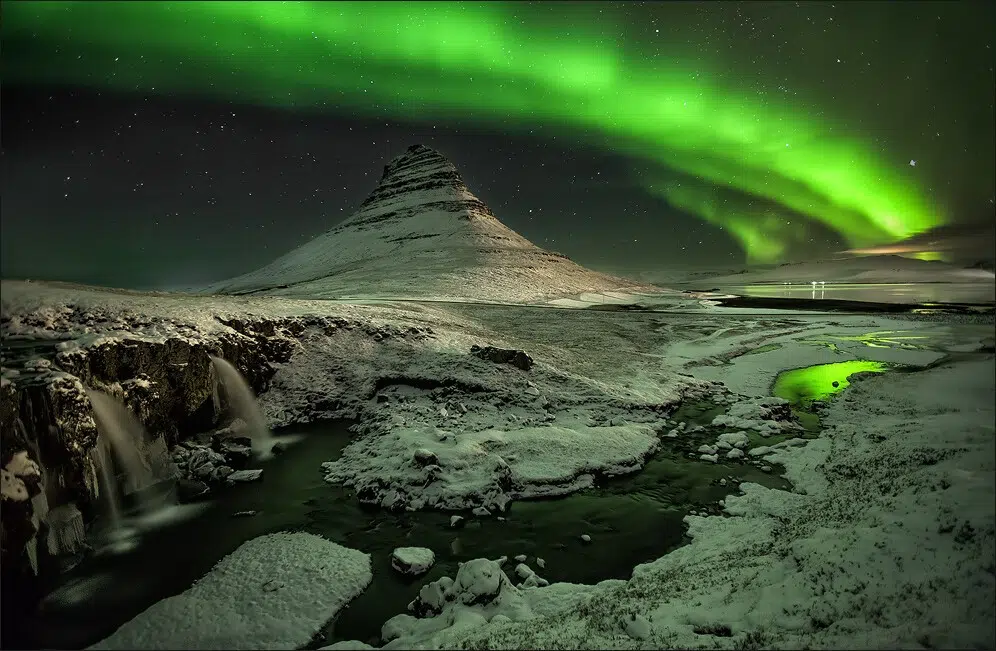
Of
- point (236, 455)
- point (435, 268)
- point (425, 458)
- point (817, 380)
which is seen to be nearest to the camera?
point (425, 458)

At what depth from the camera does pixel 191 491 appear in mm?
13797

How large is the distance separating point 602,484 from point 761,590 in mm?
7131

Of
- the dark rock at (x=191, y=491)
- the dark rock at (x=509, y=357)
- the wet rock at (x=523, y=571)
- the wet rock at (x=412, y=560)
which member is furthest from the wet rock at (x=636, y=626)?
the dark rock at (x=509, y=357)

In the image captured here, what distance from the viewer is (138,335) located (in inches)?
645

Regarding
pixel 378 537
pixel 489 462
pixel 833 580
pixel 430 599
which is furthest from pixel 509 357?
pixel 833 580

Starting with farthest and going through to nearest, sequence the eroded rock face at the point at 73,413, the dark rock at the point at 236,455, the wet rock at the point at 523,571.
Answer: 1. the dark rock at the point at 236,455
2. the wet rock at the point at 523,571
3. the eroded rock face at the point at 73,413

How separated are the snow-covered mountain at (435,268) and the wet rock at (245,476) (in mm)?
65950

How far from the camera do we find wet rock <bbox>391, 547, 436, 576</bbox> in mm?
10086

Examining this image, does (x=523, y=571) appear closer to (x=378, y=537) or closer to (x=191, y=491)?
(x=378, y=537)

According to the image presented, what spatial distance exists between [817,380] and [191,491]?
31.7 metres

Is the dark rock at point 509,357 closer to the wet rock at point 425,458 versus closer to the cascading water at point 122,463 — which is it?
the wet rock at point 425,458

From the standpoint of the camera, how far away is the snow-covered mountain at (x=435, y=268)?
315 feet

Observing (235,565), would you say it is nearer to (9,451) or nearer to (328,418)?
(9,451)

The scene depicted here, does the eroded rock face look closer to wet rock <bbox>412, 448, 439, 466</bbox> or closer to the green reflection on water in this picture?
wet rock <bbox>412, 448, 439, 466</bbox>
